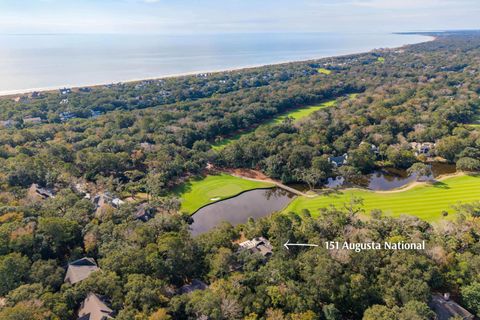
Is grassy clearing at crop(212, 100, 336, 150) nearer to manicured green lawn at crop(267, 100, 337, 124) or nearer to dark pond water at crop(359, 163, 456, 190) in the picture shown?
manicured green lawn at crop(267, 100, 337, 124)

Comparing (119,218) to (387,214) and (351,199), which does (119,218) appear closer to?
(351,199)

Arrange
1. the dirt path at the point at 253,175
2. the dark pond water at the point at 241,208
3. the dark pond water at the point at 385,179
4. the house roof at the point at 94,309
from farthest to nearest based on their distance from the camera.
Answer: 1. the dirt path at the point at 253,175
2. the dark pond water at the point at 385,179
3. the dark pond water at the point at 241,208
4. the house roof at the point at 94,309

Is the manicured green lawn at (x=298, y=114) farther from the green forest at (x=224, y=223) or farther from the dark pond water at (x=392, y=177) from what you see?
the dark pond water at (x=392, y=177)

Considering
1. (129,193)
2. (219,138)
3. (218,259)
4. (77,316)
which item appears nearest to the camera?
(77,316)

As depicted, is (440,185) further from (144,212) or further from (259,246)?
(144,212)

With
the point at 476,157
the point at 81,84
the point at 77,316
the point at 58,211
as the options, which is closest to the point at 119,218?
the point at 58,211

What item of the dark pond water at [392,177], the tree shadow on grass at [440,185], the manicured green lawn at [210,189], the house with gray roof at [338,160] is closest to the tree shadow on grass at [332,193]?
the dark pond water at [392,177]

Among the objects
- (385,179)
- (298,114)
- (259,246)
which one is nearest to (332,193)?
(385,179)
